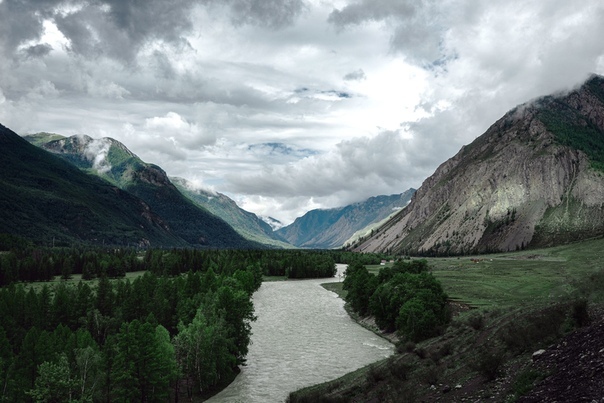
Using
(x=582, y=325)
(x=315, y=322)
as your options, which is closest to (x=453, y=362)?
(x=582, y=325)

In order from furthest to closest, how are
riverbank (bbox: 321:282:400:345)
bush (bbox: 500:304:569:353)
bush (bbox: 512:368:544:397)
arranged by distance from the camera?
1. riverbank (bbox: 321:282:400:345)
2. bush (bbox: 500:304:569:353)
3. bush (bbox: 512:368:544:397)

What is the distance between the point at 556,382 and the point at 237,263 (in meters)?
181

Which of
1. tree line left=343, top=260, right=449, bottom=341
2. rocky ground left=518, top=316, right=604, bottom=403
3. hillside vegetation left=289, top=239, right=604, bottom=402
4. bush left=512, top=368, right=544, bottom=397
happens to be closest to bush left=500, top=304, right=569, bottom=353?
hillside vegetation left=289, top=239, right=604, bottom=402

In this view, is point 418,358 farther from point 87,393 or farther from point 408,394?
point 87,393

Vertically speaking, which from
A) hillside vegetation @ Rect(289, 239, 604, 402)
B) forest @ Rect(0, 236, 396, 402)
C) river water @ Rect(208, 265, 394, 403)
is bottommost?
river water @ Rect(208, 265, 394, 403)

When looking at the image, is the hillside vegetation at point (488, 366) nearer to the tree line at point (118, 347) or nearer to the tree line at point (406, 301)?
the tree line at point (406, 301)

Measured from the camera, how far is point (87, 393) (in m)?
50.8

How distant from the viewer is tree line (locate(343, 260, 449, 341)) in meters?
70.1

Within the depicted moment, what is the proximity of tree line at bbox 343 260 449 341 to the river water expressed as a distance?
4924 millimetres

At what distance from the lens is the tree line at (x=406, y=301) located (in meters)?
70.1

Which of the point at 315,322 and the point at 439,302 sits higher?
the point at 439,302

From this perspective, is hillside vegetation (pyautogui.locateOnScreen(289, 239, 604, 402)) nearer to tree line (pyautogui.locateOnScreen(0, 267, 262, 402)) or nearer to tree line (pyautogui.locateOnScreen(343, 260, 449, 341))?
tree line (pyautogui.locateOnScreen(343, 260, 449, 341))

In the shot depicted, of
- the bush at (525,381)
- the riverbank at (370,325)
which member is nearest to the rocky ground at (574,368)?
the bush at (525,381)

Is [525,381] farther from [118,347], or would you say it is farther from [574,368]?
[118,347]
